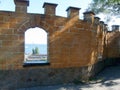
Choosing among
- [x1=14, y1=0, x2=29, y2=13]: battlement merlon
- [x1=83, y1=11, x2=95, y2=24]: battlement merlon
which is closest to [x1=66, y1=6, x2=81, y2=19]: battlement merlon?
[x1=83, y1=11, x2=95, y2=24]: battlement merlon

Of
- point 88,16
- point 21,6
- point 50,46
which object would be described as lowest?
point 50,46

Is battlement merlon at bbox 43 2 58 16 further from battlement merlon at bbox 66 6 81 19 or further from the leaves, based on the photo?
the leaves

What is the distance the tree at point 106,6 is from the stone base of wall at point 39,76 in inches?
188

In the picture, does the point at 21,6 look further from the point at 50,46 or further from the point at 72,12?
the point at 72,12

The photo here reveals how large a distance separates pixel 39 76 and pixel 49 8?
9.11 ft

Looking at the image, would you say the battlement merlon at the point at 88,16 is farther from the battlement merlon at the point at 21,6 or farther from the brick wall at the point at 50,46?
the battlement merlon at the point at 21,6

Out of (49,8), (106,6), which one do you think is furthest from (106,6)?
(49,8)

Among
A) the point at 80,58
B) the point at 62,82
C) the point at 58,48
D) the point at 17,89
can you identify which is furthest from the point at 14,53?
the point at 80,58

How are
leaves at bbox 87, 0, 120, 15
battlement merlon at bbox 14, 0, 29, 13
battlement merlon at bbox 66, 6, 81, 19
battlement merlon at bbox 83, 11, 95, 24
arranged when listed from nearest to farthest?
1. battlement merlon at bbox 14, 0, 29, 13
2. battlement merlon at bbox 66, 6, 81, 19
3. battlement merlon at bbox 83, 11, 95, 24
4. leaves at bbox 87, 0, 120, 15

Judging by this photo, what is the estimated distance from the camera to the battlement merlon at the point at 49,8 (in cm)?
808

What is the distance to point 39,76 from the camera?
7.90 meters

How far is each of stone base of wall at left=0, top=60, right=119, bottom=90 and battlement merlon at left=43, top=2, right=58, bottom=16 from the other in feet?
7.43

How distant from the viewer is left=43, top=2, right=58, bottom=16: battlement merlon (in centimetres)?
808

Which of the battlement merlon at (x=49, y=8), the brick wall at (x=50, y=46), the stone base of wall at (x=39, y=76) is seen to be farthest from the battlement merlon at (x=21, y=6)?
the stone base of wall at (x=39, y=76)
